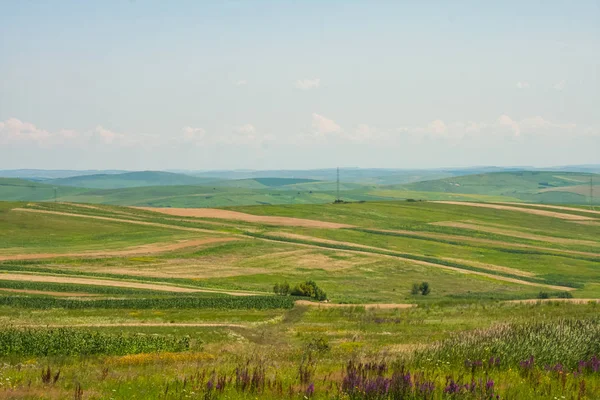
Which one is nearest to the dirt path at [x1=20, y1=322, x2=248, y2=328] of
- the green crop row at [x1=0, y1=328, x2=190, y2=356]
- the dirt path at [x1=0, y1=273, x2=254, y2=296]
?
the green crop row at [x1=0, y1=328, x2=190, y2=356]

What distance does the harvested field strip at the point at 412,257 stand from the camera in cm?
10088

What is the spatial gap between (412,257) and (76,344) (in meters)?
82.5

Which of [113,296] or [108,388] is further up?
[108,388]

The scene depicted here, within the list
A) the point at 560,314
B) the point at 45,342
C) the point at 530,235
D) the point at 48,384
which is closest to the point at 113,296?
the point at 45,342

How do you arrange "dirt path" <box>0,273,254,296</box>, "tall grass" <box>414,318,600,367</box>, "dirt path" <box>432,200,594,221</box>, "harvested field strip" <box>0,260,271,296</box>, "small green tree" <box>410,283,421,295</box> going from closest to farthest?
"tall grass" <box>414,318,600,367</box>
"dirt path" <box>0,273,254,296</box>
"harvested field strip" <box>0,260,271,296</box>
"small green tree" <box>410,283,421,295</box>
"dirt path" <box>432,200,594,221</box>

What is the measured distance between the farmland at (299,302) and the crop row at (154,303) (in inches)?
10.4

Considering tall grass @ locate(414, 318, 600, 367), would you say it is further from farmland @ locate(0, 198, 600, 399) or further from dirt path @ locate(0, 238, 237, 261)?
dirt path @ locate(0, 238, 237, 261)

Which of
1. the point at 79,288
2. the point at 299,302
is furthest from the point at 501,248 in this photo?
the point at 79,288

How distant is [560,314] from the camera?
1934 inches

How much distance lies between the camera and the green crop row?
33.8 m

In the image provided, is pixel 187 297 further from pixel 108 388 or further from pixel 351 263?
pixel 108 388

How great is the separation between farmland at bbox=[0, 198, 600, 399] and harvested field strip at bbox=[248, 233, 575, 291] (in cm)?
54

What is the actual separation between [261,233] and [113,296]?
6109 centimetres

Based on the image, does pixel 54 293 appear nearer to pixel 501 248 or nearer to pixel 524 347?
pixel 524 347
